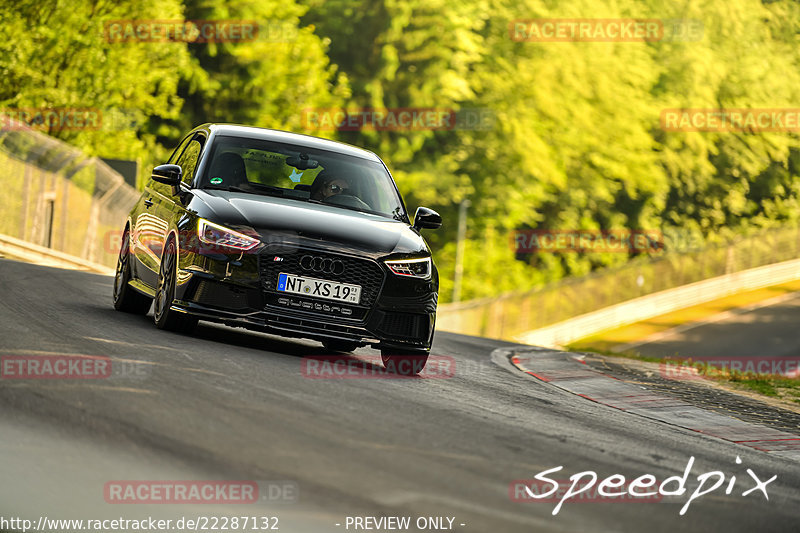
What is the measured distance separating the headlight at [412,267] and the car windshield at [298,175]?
3.42 feet

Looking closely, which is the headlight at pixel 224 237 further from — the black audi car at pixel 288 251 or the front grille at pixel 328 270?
the front grille at pixel 328 270

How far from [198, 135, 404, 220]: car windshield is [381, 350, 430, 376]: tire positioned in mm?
1279

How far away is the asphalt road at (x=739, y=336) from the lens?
43.5 meters

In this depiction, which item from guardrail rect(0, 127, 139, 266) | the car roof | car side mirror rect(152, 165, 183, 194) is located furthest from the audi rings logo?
guardrail rect(0, 127, 139, 266)

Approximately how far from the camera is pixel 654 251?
67062 mm

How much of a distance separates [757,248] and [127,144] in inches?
1273

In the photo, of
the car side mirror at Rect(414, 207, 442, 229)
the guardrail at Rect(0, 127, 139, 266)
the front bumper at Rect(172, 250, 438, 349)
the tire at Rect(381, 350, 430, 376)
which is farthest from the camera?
the guardrail at Rect(0, 127, 139, 266)

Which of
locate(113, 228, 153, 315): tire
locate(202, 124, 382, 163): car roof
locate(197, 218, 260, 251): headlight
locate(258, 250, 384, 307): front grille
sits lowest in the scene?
locate(113, 228, 153, 315): tire

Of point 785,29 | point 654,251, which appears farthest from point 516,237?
point 785,29

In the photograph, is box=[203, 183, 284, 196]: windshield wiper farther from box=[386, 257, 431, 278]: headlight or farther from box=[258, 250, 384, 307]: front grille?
box=[386, 257, 431, 278]: headlight

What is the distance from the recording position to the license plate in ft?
29.3

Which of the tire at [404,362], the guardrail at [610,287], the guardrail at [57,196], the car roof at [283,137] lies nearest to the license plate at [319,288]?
the tire at [404,362]

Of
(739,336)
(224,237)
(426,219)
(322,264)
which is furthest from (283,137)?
(739,336)

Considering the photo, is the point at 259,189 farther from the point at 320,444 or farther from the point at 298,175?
the point at 320,444
